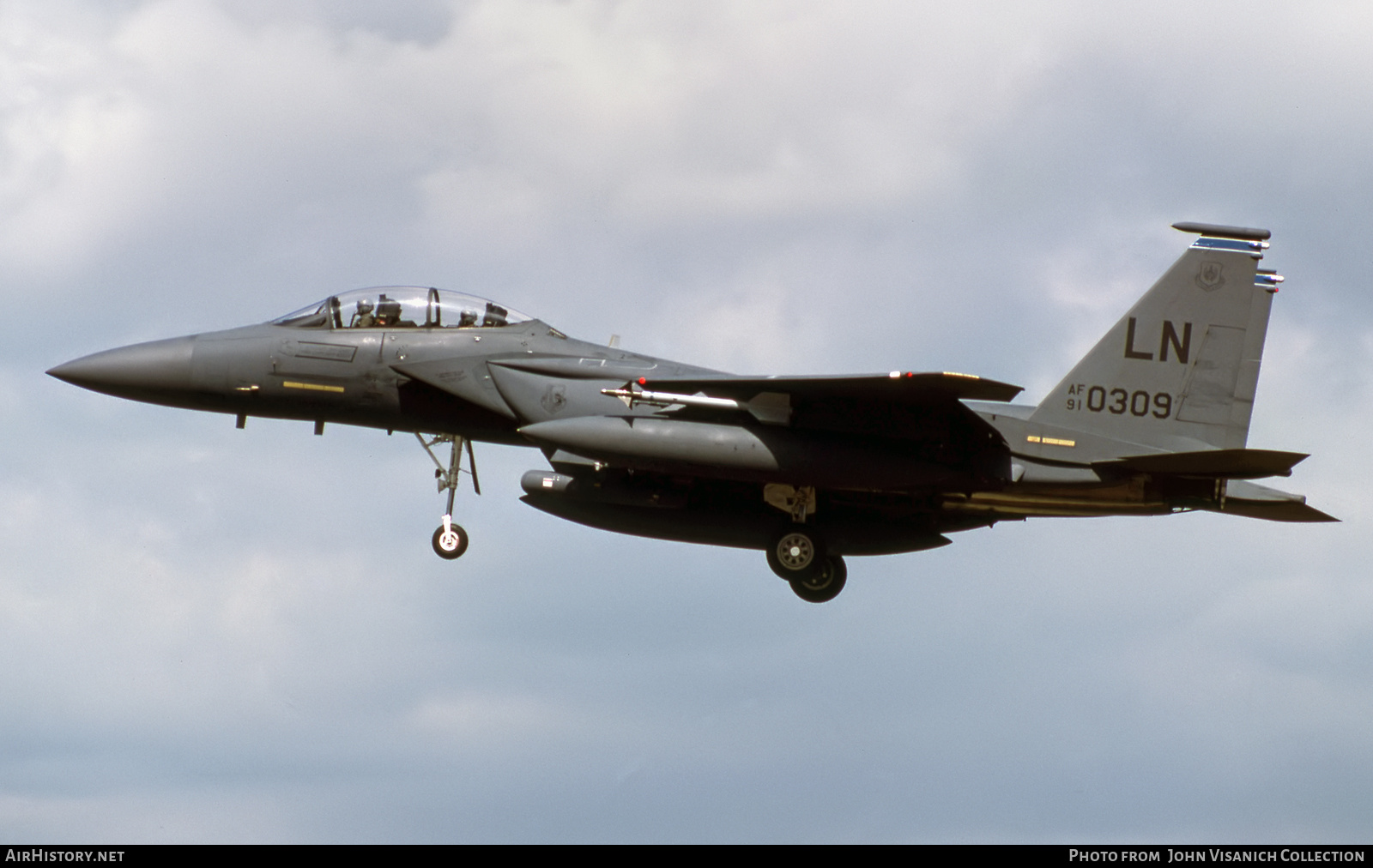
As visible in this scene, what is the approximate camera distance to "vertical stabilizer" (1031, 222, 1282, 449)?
19484 millimetres

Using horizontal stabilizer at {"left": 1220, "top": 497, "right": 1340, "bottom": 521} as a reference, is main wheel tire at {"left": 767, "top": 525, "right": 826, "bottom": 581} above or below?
below

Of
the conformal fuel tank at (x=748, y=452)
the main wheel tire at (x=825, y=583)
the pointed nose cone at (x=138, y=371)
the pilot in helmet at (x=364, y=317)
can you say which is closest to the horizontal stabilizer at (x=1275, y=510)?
the conformal fuel tank at (x=748, y=452)

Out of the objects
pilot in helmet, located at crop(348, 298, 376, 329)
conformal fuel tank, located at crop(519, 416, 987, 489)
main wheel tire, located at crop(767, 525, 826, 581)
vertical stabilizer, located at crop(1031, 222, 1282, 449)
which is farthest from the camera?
pilot in helmet, located at crop(348, 298, 376, 329)

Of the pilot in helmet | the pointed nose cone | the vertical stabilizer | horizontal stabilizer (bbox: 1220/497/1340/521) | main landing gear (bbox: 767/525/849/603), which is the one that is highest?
the vertical stabilizer

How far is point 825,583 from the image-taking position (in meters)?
20.3

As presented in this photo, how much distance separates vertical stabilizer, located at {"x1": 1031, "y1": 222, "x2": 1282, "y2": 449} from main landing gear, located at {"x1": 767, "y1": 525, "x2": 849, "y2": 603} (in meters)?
2.96

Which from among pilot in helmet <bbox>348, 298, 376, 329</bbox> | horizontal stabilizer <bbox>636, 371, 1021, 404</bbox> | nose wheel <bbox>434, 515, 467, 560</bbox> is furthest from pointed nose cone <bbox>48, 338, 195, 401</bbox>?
horizontal stabilizer <bbox>636, 371, 1021, 404</bbox>

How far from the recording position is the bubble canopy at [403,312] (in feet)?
67.1

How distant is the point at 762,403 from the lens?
1878 cm

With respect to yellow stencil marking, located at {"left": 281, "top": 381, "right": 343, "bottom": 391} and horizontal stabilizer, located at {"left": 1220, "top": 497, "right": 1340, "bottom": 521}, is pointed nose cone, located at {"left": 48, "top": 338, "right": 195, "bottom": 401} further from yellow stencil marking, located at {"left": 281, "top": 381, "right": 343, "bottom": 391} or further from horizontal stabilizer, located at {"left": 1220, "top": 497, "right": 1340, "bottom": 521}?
horizontal stabilizer, located at {"left": 1220, "top": 497, "right": 1340, "bottom": 521}

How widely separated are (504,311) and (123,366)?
4591 mm

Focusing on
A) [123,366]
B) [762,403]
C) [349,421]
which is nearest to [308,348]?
[349,421]

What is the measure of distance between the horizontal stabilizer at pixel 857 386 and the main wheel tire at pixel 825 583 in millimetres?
2552

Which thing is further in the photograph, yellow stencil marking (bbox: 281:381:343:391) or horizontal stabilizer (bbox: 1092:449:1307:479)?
yellow stencil marking (bbox: 281:381:343:391)
